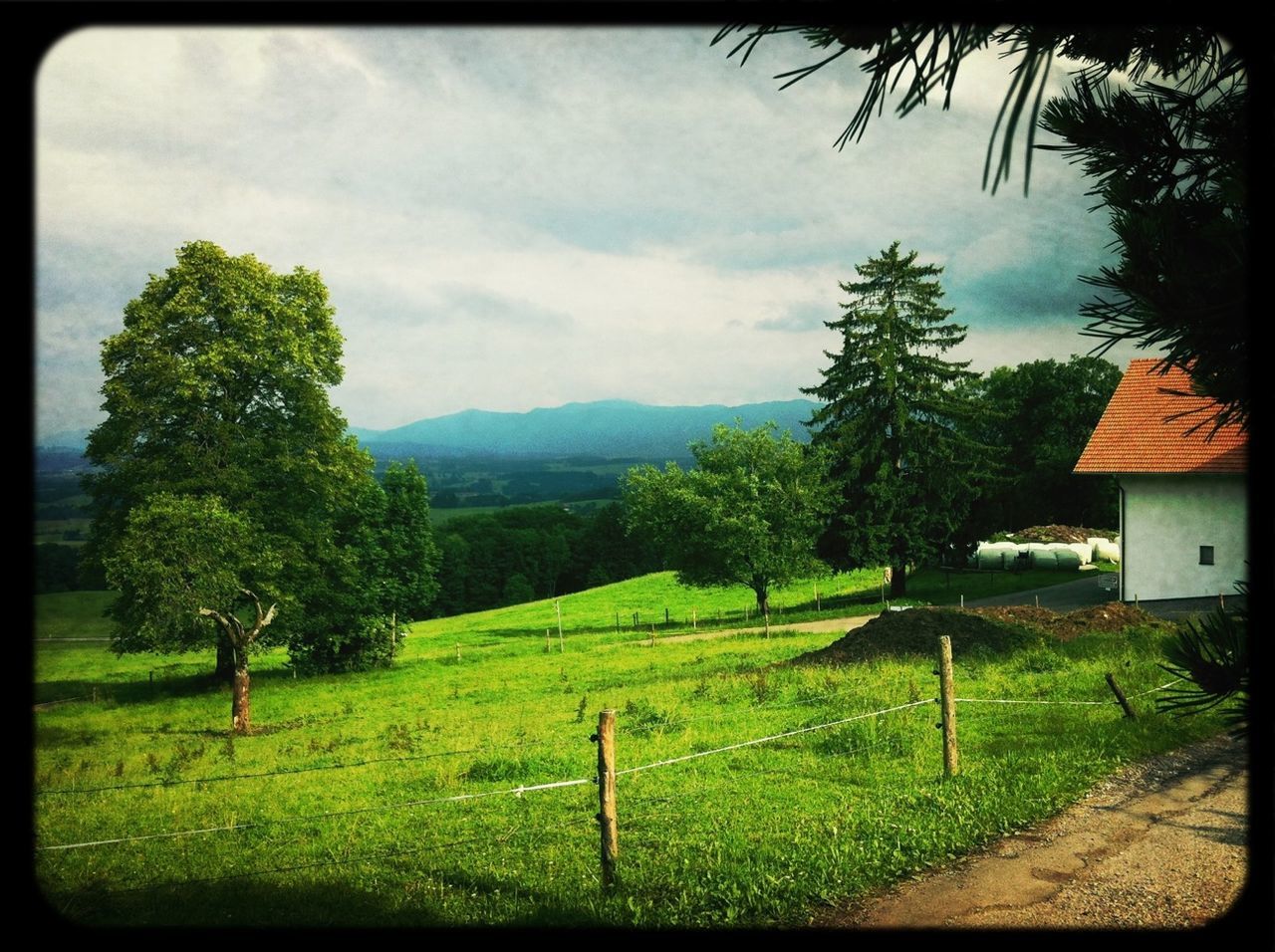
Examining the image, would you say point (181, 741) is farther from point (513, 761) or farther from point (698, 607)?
point (698, 607)

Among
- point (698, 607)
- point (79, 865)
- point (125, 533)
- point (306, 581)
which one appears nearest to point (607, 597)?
point (698, 607)

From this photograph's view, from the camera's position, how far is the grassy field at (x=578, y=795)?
605 cm

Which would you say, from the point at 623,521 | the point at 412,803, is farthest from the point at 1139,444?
the point at 412,803

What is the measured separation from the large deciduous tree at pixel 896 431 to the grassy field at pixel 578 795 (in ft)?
50.1

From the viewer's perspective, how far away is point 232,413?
2198 centimetres

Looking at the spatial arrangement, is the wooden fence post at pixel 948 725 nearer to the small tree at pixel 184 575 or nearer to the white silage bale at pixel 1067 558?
the small tree at pixel 184 575

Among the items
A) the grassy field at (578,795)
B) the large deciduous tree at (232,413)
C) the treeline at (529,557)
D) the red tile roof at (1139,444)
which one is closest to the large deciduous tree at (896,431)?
the red tile roof at (1139,444)

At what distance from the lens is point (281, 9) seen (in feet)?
6.14

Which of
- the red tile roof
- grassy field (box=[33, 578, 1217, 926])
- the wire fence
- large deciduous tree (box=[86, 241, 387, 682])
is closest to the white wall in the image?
the red tile roof

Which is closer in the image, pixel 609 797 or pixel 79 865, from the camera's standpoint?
pixel 609 797

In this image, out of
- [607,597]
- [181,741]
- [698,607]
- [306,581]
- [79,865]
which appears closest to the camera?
[79,865]

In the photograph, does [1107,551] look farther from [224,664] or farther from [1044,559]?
[224,664]

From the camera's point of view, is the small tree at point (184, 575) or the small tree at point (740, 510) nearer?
the small tree at point (184, 575)

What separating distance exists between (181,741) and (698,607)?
98.3 feet
